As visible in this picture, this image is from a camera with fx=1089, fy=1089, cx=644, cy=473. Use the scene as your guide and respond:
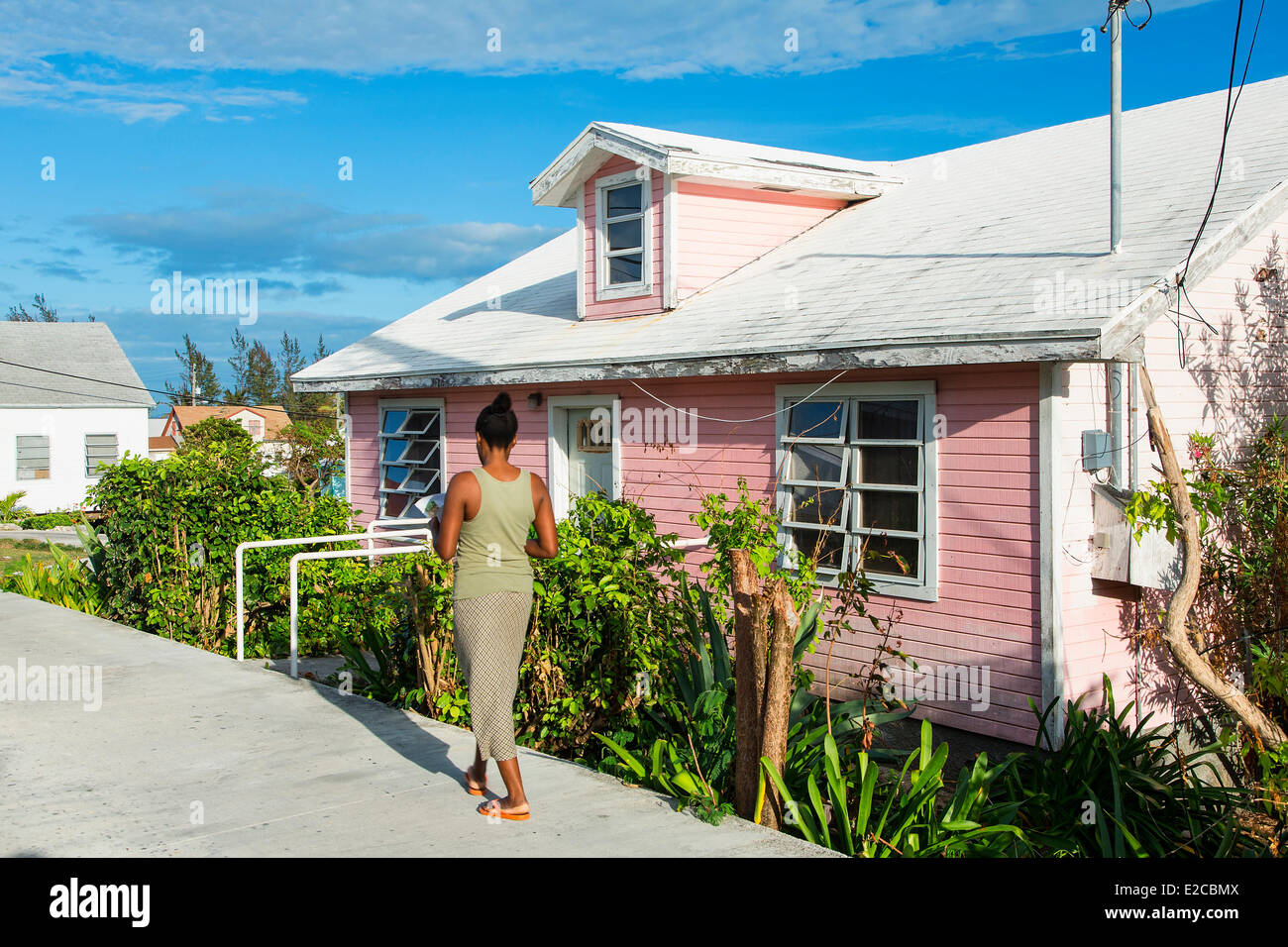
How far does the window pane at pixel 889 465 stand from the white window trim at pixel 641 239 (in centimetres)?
407

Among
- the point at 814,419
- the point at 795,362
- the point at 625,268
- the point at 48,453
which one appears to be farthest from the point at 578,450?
the point at 48,453

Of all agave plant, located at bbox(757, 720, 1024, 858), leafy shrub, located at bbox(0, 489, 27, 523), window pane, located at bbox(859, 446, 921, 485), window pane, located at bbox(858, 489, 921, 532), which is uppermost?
window pane, located at bbox(859, 446, 921, 485)

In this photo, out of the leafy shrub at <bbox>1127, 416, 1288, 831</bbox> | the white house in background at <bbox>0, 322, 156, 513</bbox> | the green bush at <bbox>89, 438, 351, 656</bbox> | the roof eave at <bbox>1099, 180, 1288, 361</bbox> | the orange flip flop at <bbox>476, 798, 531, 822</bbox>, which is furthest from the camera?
the white house in background at <bbox>0, 322, 156, 513</bbox>

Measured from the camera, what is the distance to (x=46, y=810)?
5.17 m

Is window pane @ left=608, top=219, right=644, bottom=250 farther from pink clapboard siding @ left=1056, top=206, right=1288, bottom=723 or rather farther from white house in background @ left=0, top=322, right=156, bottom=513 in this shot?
white house in background @ left=0, top=322, right=156, bottom=513

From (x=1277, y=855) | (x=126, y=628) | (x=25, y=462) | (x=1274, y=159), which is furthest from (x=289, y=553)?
(x=25, y=462)

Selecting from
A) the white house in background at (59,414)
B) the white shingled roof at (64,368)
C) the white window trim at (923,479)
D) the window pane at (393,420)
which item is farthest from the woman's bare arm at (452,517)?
the white shingled roof at (64,368)

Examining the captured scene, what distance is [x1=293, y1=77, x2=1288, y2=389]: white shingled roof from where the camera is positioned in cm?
752

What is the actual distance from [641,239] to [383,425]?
4631mm

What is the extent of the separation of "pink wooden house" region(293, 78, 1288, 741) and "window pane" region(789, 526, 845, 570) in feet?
0.08

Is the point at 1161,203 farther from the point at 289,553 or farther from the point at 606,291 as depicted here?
the point at 289,553

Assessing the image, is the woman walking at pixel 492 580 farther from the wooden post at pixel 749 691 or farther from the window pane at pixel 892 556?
the window pane at pixel 892 556

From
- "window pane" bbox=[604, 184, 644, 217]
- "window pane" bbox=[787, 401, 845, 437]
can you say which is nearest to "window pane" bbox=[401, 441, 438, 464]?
"window pane" bbox=[604, 184, 644, 217]

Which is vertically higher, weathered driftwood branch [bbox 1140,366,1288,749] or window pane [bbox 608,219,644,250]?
window pane [bbox 608,219,644,250]
